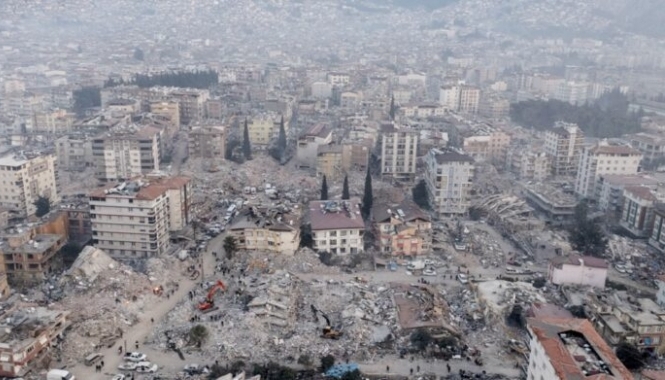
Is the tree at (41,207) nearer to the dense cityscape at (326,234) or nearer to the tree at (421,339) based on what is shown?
the dense cityscape at (326,234)

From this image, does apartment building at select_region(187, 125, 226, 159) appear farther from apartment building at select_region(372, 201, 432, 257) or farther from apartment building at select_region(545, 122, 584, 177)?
apartment building at select_region(545, 122, 584, 177)

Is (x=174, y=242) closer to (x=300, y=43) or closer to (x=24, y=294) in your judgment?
(x=24, y=294)

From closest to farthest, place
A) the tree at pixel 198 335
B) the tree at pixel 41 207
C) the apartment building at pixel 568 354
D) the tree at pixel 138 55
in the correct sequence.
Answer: the apartment building at pixel 568 354, the tree at pixel 198 335, the tree at pixel 41 207, the tree at pixel 138 55

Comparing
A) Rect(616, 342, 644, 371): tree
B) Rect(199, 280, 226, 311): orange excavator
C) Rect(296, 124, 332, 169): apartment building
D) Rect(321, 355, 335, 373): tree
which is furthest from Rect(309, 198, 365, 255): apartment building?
Rect(296, 124, 332, 169): apartment building

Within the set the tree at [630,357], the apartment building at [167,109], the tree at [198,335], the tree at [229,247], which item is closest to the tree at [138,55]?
the apartment building at [167,109]

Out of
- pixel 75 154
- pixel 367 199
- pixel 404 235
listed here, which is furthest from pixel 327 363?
pixel 75 154
